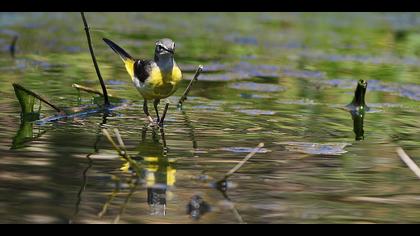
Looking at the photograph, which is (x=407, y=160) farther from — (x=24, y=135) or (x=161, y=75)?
(x=161, y=75)

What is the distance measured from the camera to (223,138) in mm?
5898

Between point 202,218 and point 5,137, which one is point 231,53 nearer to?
point 5,137

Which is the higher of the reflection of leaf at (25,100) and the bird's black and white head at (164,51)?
the bird's black and white head at (164,51)

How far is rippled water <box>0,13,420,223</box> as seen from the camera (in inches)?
162

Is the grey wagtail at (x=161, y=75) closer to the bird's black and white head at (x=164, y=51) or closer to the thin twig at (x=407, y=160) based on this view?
the bird's black and white head at (x=164, y=51)

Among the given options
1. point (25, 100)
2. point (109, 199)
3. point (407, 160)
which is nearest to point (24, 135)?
point (25, 100)

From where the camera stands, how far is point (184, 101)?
24.6 feet

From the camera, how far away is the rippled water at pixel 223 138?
4.12 metres

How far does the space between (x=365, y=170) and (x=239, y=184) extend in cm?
84

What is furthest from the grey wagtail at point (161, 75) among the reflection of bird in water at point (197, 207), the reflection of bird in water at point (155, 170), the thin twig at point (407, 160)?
the thin twig at point (407, 160)

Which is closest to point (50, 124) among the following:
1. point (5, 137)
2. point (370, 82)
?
point (5, 137)

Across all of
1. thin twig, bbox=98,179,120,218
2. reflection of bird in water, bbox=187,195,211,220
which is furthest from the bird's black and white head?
reflection of bird in water, bbox=187,195,211,220
